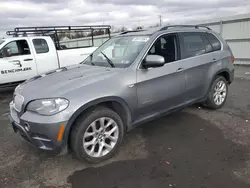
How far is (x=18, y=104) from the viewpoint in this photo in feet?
10.1

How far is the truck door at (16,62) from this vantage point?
22.9 feet

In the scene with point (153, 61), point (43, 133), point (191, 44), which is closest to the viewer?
point (43, 133)

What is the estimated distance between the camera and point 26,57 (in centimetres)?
732

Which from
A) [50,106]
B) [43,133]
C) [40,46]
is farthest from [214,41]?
[40,46]

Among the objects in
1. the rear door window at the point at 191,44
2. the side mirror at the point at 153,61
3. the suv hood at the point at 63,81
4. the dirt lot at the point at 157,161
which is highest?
the rear door window at the point at 191,44

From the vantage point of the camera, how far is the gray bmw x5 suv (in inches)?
109

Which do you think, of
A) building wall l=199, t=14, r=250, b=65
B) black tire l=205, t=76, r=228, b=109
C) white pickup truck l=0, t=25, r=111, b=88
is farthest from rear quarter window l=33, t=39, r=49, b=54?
building wall l=199, t=14, r=250, b=65

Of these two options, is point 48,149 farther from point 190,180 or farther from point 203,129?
point 203,129

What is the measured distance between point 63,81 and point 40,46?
5.26m

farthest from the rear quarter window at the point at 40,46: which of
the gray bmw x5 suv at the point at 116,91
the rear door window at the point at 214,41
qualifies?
the rear door window at the point at 214,41

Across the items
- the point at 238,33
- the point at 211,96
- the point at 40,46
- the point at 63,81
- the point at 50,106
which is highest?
the point at 238,33

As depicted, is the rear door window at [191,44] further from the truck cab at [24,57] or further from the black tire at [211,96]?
the truck cab at [24,57]

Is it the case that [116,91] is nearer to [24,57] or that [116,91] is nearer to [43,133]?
[43,133]

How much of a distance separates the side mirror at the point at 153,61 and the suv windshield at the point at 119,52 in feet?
0.70
